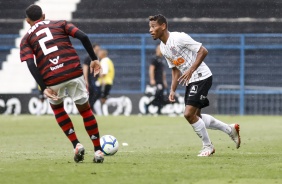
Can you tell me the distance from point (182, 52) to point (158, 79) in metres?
14.8

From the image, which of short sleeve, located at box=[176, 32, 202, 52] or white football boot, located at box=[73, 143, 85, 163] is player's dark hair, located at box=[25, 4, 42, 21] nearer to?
white football boot, located at box=[73, 143, 85, 163]

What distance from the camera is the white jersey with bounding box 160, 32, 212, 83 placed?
11320mm

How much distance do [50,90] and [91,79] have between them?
1434cm

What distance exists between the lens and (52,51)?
9.94 meters

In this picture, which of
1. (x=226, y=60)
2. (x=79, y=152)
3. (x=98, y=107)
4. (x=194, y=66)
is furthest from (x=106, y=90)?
(x=79, y=152)

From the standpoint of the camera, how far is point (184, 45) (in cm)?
1134

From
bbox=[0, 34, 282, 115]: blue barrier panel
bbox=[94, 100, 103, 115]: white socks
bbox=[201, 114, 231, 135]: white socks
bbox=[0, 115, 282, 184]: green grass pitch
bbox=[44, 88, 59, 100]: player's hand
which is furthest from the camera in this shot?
bbox=[0, 34, 282, 115]: blue barrier panel

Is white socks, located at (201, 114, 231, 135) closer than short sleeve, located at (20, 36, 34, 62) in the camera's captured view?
No

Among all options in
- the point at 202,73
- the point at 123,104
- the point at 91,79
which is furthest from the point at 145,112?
the point at 202,73

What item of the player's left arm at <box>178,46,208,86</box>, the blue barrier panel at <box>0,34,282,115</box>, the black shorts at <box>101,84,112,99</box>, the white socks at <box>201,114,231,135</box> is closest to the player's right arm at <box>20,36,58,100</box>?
the player's left arm at <box>178,46,208,86</box>

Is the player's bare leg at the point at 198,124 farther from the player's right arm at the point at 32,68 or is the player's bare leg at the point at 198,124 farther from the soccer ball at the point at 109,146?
the player's right arm at the point at 32,68

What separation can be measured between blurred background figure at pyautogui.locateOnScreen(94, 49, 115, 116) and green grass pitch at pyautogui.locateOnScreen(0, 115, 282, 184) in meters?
6.46

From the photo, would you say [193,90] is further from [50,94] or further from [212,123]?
[50,94]

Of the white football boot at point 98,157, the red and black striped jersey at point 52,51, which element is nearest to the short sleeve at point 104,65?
the red and black striped jersey at point 52,51
